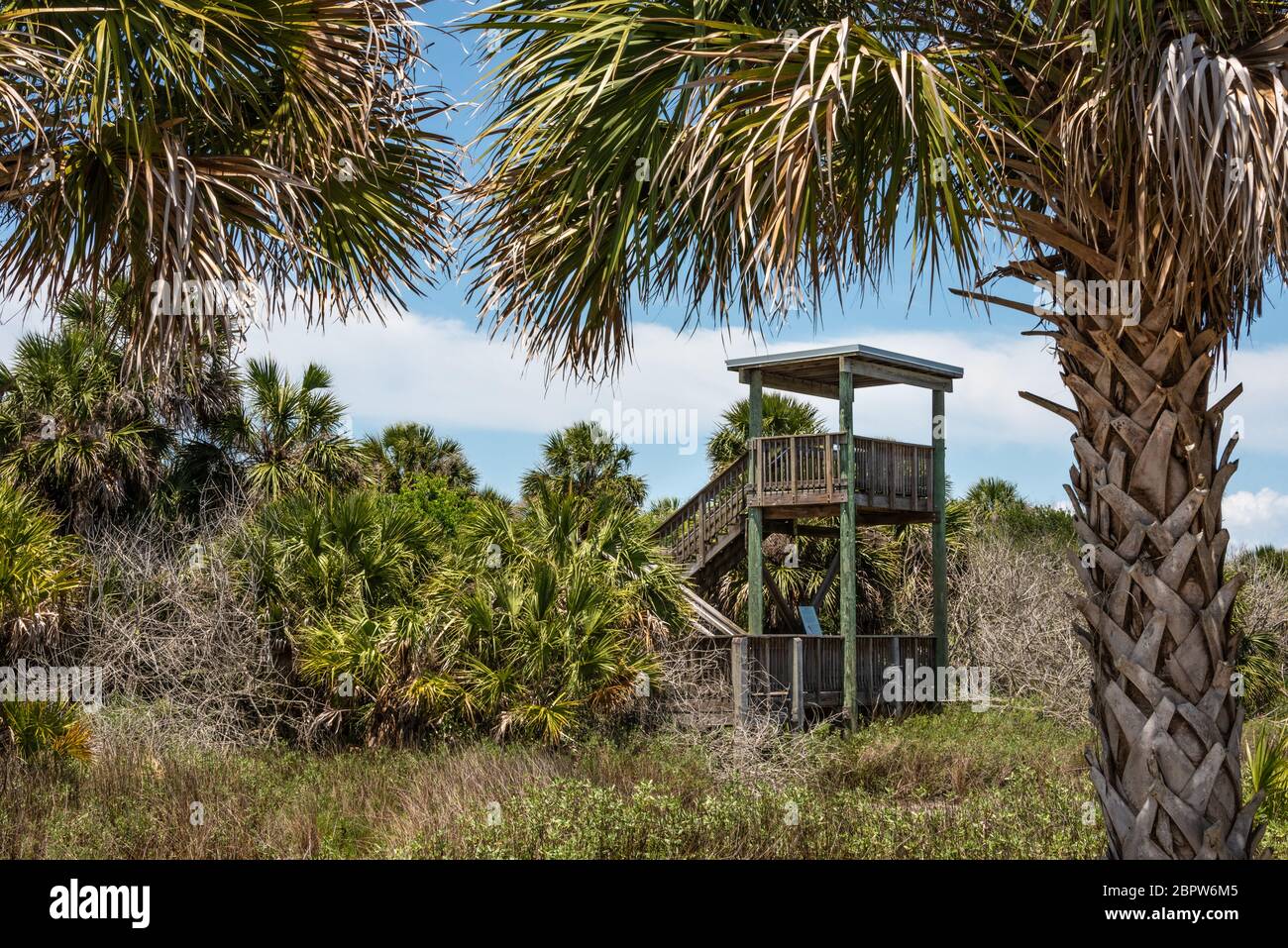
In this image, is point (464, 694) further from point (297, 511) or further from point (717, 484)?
point (717, 484)

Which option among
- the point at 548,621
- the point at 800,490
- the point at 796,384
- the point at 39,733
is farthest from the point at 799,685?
the point at 39,733

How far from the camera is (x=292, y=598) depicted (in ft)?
47.3

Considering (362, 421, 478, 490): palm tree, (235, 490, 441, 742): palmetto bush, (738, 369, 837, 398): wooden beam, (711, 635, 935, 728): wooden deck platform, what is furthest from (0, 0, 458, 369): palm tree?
(362, 421, 478, 490): palm tree

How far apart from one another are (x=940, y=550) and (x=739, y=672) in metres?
5.56

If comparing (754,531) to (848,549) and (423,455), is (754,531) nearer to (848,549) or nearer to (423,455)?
(848,549)

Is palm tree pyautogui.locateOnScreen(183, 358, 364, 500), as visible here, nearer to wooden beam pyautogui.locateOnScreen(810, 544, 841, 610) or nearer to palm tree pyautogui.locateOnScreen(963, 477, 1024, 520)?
wooden beam pyautogui.locateOnScreen(810, 544, 841, 610)

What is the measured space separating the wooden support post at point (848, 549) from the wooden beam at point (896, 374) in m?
0.24

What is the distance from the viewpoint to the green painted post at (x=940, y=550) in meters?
20.0

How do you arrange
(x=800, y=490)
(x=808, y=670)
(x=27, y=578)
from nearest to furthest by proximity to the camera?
1. (x=27, y=578)
2. (x=808, y=670)
3. (x=800, y=490)

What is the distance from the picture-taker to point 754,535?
1934 centimetres

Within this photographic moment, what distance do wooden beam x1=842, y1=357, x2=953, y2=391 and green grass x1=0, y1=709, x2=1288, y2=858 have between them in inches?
279

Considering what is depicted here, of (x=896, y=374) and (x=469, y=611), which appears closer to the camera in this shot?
(x=469, y=611)
